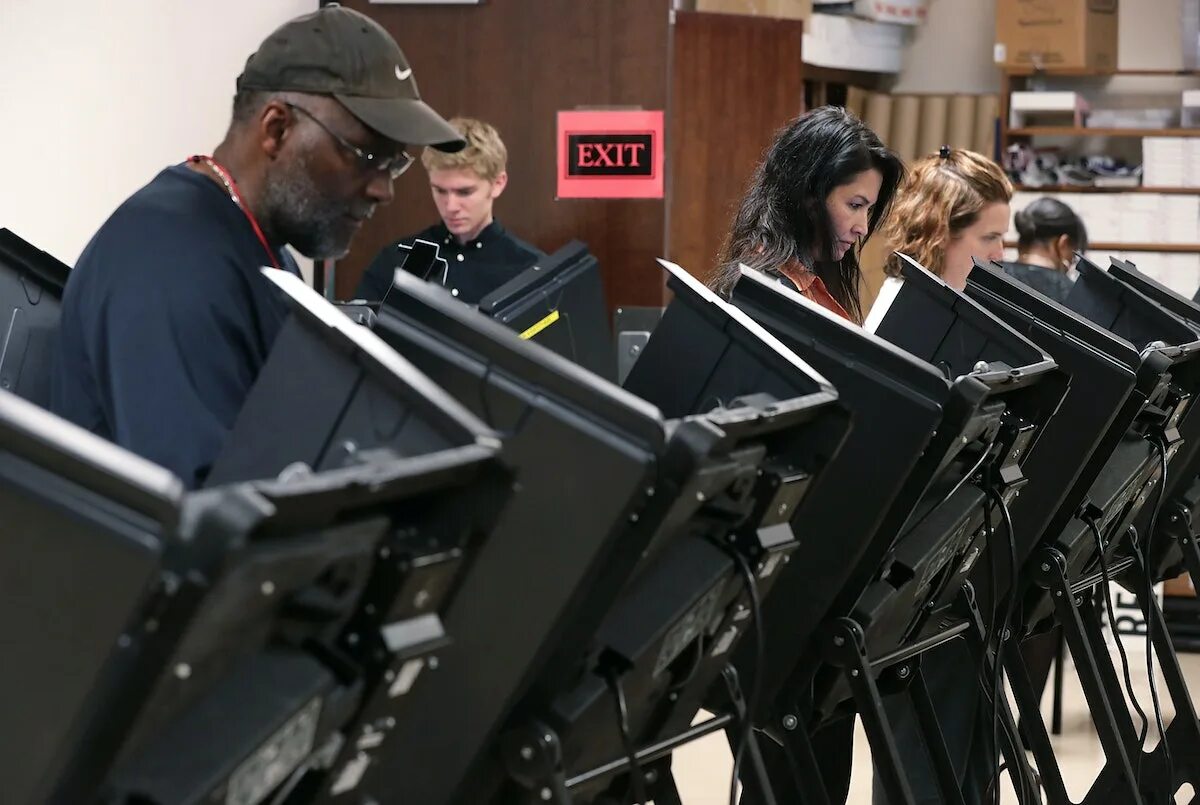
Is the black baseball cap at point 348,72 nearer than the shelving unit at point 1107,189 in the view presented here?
Yes

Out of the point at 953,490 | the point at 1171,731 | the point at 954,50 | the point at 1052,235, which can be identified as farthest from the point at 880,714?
the point at 954,50

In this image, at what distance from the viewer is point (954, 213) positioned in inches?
137

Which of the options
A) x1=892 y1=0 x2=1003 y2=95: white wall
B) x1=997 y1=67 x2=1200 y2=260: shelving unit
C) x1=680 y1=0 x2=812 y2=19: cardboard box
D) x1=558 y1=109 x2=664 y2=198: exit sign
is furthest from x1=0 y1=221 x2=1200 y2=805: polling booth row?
x1=892 y1=0 x2=1003 y2=95: white wall

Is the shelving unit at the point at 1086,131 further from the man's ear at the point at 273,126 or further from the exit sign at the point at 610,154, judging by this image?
the man's ear at the point at 273,126

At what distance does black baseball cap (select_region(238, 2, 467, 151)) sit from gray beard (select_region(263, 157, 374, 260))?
0.32 feet

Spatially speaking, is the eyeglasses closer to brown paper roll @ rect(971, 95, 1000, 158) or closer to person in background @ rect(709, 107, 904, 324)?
person in background @ rect(709, 107, 904, 324)

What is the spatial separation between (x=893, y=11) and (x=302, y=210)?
6829mm

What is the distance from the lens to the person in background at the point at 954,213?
11.4 ft

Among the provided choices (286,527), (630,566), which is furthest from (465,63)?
(286,527)

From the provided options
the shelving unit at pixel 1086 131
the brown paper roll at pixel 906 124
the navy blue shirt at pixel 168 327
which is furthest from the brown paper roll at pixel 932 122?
the navy blue shirt at pixel 168 327

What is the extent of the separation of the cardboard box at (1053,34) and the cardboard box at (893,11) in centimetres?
59

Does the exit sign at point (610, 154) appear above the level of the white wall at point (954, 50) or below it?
below

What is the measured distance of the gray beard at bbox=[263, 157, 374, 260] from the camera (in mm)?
2025

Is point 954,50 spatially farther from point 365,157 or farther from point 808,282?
point 365,157
